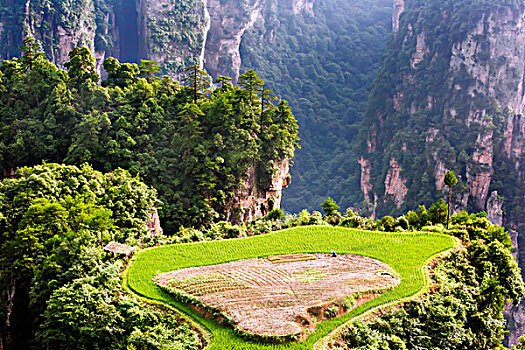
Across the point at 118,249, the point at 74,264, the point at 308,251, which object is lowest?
the point at 74,264

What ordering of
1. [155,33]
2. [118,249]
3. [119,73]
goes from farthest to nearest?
[155,33], [119,73], [118,249]

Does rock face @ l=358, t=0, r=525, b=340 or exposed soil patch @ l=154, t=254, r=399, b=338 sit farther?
rock face @ l=358, t=0, r=525, b=340

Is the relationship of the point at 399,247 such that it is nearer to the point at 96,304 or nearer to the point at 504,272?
the point at 504,272

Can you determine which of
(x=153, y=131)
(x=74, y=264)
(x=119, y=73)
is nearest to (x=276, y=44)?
(x=119, y=73)

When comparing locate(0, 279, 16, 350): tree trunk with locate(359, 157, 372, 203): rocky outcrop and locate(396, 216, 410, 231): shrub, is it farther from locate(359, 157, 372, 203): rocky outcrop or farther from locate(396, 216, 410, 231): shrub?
locate(359, 157, 372, 203): rocky outcrop

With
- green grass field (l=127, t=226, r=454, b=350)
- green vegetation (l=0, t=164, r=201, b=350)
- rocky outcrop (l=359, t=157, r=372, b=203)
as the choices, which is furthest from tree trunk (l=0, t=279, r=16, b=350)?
rocky outcrop (l=359, t=157, r=372, b=203)

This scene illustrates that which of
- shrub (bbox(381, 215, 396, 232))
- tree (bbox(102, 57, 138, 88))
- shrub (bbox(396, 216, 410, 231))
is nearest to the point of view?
shrub (bbox(381, 215, 396, 232))

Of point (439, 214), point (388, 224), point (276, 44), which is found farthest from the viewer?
point (276, 44)

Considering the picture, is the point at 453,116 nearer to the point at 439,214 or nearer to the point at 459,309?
the point at 439,214

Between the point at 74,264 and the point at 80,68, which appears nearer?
the point at 74,264
